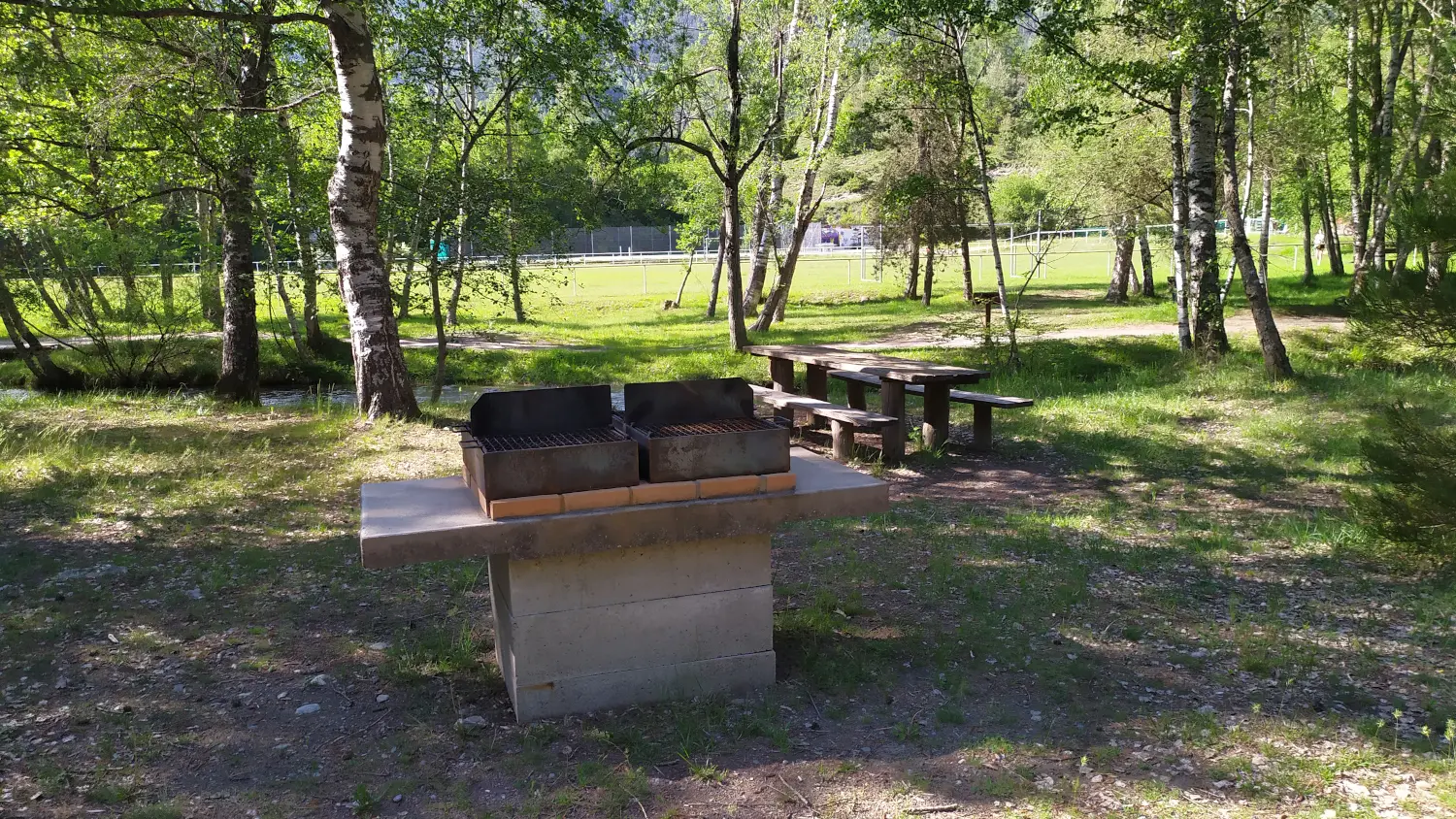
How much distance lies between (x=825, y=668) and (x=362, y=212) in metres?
6.99

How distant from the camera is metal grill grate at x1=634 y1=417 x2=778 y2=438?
3.95 metres

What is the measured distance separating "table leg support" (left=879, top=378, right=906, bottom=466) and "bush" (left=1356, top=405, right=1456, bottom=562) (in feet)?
12.1

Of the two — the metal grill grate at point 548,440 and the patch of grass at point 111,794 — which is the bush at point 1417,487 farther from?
the patch of grass at point 111,794

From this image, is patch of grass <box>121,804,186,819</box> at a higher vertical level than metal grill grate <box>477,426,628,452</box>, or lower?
lower

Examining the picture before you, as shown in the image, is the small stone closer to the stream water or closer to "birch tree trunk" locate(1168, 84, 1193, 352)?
the stream water

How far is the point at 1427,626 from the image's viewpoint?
15.2 feet

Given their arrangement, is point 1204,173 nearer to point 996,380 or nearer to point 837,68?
point 996,380

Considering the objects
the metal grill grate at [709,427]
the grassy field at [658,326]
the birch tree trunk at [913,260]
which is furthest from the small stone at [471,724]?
the birch tree trunk at [913,260]

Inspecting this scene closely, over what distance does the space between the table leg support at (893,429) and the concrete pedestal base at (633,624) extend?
4.55 m

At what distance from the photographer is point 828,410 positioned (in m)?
8.77

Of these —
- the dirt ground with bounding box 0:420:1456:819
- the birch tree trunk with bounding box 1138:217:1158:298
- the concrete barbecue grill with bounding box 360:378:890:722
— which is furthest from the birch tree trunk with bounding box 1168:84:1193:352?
the birch tree trunk with bounding box 1138:217:1158:298

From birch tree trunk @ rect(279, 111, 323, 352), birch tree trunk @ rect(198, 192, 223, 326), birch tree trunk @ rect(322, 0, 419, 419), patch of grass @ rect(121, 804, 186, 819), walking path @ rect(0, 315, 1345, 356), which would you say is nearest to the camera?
patch of grass @ rect(121, 804, 186, 819)

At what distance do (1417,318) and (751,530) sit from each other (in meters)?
3.29

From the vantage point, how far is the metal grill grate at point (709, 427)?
395 cm
